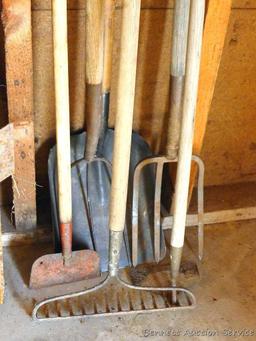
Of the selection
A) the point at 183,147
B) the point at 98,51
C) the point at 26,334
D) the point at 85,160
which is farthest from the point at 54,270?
the point at 98,51

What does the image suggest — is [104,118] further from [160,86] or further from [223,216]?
[223,216]

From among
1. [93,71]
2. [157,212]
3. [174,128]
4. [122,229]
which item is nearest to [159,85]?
[174,128]

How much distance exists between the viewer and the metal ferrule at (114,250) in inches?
59.1

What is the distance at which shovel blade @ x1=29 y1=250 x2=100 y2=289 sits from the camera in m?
1.57

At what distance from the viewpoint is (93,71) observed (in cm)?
146

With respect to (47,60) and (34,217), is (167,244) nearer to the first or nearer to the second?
(34,217)

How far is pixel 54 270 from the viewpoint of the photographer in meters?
1.59

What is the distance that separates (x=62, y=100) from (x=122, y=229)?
448mm

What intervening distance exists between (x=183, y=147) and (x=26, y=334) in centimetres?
75

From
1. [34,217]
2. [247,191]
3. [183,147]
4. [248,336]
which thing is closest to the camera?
[183,147]

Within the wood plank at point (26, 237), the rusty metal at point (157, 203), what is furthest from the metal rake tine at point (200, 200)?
the wood plank at point (26, 237)

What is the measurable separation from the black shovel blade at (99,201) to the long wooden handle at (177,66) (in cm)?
20

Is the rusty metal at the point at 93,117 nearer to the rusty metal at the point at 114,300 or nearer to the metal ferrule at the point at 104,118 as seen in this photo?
the metal ferrule at the point at 104,118

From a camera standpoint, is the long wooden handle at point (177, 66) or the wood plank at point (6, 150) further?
the wood plank at point (6, 150)
